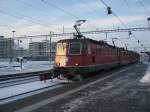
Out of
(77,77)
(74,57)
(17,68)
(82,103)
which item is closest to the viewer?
(82,103)

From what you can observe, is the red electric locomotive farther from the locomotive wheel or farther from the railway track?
the railway track

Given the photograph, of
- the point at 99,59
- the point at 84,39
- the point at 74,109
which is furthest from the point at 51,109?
the point at 99,59

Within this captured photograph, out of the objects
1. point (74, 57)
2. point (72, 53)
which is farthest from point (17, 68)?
point (74, 57)

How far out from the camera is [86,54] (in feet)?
80.0

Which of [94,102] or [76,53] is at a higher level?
[76,53]

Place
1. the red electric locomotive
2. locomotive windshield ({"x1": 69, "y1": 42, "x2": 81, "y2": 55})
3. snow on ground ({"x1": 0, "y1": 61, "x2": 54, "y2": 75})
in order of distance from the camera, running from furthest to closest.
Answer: snow on ground ({"x1": 0, "y1": 61, "x2": 54, "y2": 75}), locomotive windshield ({"x1": 69, "y1": 42, "x2": 81, "y2": 55}), the red electric locomotive

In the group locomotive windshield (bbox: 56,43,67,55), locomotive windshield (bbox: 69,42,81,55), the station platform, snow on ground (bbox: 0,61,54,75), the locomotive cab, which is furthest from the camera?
snow on ground (bbox: 0,61,54,75)

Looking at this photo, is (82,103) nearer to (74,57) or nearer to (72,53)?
(74,57)

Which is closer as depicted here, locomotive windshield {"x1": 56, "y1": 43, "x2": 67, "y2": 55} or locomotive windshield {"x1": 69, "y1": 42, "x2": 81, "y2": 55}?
locomotive windshield {"x1": 69, "y1": 42, "x2": 81, "y2": 55}

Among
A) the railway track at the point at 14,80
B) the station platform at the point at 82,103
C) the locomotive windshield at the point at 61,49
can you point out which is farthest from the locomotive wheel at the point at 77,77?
the station platform at the point at 82,103

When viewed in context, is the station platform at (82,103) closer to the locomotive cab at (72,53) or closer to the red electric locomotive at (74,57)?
the red electric locomotive at (74,57)

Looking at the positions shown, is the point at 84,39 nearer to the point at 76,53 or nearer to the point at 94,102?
the point at 76,53

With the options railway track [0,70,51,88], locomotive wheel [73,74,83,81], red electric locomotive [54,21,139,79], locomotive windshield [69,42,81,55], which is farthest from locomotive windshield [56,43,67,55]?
railway track [0,70,51,88]

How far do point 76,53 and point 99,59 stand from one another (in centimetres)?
480
